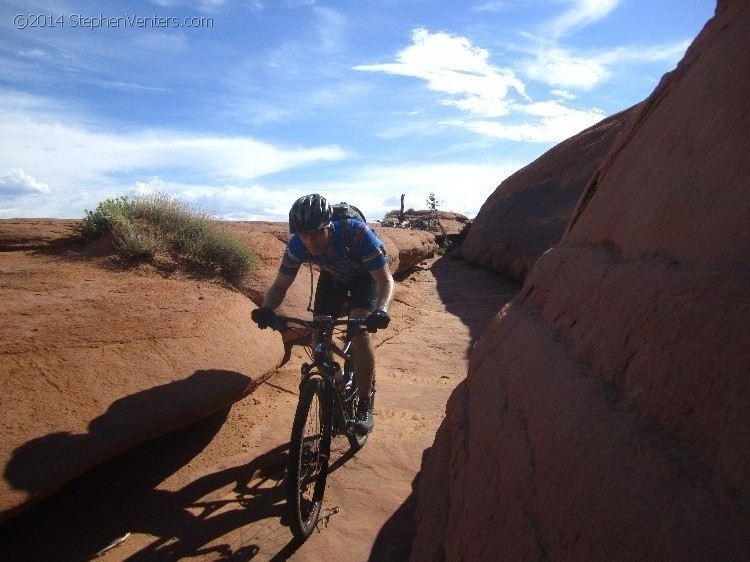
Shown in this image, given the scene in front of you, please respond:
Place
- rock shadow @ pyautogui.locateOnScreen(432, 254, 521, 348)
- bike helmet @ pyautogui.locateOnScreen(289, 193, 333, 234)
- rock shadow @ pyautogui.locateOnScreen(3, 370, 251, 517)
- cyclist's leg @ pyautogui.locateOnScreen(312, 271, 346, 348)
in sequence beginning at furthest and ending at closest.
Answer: rock shadow @ pyautogui.locateOnScreen(432, 254, 521, 348)
cyclist's leg @ pyautogui.locateOnScreen(312, 271, 346, 348)
bike helmet @ pyautogui.locateOnScreen(289, 193, 333, 234)
rock shadow @ pyautogui.locateOnScreen(3, 370, 251, 517)

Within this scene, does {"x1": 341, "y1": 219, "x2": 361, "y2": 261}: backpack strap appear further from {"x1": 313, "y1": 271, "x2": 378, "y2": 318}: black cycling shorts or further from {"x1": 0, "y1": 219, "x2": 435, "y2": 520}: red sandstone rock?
{"x1": 0, "y1": 219, "x2": 435, "y2": 520}: red sandstone rock

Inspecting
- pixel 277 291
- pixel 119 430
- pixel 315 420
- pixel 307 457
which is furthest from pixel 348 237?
pixel 119 430

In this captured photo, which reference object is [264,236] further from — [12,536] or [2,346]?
[12,536]

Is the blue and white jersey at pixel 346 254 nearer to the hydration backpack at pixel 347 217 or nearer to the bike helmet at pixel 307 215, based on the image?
the hydration backpack at pixel 347 217

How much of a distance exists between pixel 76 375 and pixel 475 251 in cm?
1186

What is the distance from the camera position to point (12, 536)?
3.31 meters

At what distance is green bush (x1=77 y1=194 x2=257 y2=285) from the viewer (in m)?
6.44

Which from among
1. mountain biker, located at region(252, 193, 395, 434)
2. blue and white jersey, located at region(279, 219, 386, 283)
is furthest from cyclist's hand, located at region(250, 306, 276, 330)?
blue and white jersey, located at region(279, 219, 386, 283)

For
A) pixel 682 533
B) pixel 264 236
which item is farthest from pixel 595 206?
pixel 264 236

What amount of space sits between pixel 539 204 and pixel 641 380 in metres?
11.4

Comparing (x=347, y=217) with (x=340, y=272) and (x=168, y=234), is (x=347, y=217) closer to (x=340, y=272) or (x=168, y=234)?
(x=340, y=272)

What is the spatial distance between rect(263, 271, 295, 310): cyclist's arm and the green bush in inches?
120

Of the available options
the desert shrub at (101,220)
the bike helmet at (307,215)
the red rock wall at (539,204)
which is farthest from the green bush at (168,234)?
the red rock wall at (539,204)

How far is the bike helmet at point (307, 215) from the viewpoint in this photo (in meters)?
3.46
